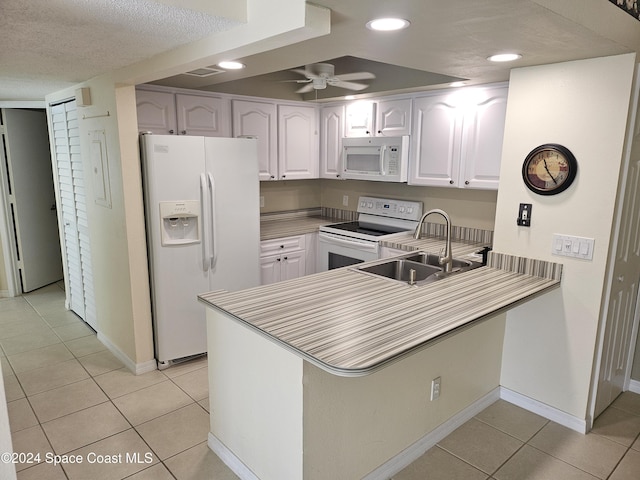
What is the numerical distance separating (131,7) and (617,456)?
3.15 metres

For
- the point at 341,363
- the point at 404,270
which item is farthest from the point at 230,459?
the point at 404,270

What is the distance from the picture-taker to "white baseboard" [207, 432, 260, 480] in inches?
84.7

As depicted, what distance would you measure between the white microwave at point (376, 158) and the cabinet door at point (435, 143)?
0.29 feet

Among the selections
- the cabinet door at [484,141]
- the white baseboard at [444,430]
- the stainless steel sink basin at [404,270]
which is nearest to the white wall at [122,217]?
the white baseboard at [444,430]

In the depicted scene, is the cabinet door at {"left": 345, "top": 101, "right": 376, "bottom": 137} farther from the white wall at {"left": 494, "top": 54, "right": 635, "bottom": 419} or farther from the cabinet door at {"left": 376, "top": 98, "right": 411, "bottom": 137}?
the white wall at {"left": 494, "top": 54, "right": 635, "bottom": 419}

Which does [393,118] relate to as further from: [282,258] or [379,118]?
[282,258]

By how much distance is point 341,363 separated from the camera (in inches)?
58.5

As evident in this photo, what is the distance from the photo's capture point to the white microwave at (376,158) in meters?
3.71

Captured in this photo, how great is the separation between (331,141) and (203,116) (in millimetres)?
1289

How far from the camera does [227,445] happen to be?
2.29 meters

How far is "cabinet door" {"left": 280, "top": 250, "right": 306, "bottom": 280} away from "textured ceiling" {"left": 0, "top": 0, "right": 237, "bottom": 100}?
208 centimetres

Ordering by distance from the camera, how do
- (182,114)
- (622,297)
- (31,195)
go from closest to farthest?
1. (622,297)
2. (182,114)
3. (31,195)

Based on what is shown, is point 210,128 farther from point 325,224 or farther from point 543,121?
point 543,121

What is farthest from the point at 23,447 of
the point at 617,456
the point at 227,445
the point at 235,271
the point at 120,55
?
the point at 617,456
